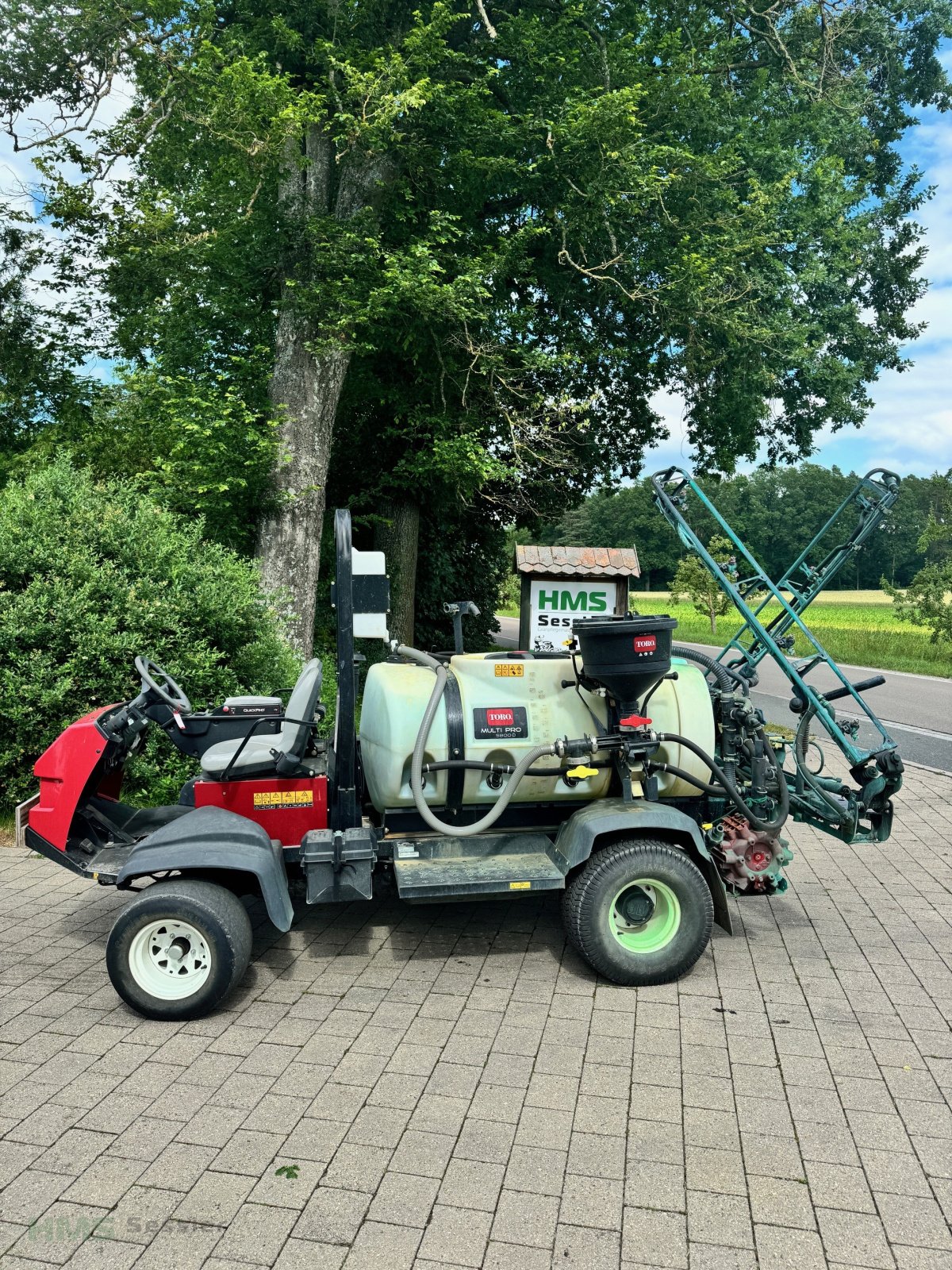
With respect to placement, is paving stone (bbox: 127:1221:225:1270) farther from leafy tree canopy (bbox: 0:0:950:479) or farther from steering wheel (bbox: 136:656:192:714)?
leafy tree canopy (bbox: 0:0:950:479)

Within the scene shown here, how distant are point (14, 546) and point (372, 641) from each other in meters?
9.66

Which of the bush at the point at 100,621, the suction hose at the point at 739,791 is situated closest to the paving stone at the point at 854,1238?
the suction hose at the point at 739,791

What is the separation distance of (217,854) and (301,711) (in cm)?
94

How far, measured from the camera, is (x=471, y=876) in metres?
4.75

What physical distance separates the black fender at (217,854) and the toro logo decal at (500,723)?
3.90 ft

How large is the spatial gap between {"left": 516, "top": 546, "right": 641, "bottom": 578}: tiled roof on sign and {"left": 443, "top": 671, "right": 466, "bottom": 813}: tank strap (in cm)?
650

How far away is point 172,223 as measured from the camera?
11828 mm

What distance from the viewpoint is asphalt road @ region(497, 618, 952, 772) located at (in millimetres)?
12211

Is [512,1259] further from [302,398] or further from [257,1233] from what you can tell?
[302,398]

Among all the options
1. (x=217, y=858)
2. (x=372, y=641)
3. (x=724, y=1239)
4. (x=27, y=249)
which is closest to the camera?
(x=724, y=1239)

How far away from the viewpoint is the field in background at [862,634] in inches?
998

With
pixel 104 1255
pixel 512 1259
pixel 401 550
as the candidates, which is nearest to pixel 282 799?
pixel 104 1255

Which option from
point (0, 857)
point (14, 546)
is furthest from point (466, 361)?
point (0, 857)

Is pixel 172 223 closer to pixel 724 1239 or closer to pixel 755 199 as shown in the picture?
pixel 755 199
